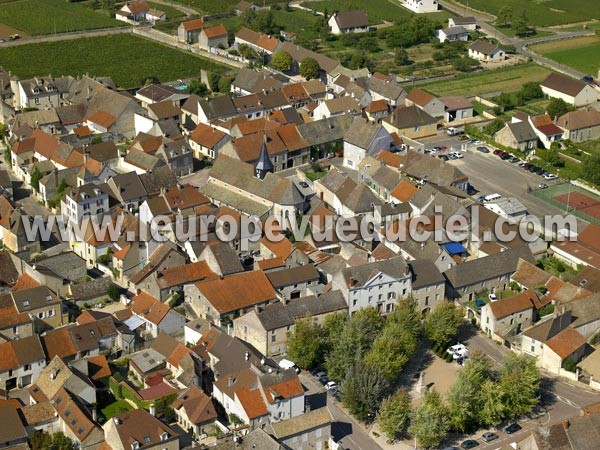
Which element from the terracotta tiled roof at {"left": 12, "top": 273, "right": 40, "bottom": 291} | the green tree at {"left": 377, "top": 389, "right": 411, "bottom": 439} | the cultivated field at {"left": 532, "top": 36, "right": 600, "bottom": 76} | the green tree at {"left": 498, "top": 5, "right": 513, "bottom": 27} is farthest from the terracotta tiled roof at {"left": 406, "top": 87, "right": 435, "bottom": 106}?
the green tree at {"left": 377, "top": 389, "right": 411, "bottom": 439}

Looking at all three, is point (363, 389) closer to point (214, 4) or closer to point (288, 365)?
point (288, 365)

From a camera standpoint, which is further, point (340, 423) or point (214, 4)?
point (214, 4)

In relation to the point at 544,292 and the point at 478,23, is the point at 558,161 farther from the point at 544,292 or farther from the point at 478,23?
the point at 478,23

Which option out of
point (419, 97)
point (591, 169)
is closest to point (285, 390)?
point (591, 169)

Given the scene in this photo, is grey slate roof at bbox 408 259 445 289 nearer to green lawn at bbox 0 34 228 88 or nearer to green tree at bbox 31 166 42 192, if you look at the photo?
green tree at bbox 31 166 42 192

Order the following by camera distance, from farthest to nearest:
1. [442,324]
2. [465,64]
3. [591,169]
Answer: [465,64] → [591,169] → [442,324]

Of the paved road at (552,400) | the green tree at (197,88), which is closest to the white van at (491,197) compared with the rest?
the paved road at (552,400)
